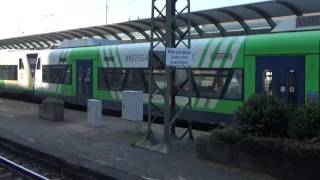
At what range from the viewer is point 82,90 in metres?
24.1

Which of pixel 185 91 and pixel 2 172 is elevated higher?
pixel 185 91

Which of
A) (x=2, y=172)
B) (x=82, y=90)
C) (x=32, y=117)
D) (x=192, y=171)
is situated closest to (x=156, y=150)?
(x=192, y=171)

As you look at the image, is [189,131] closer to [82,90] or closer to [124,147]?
[124,147]

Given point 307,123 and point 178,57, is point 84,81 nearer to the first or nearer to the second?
point 178,57

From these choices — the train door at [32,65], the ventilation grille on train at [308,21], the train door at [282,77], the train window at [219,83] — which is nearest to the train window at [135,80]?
the train window at [219,83]

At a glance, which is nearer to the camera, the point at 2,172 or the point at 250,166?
the point at 250,166

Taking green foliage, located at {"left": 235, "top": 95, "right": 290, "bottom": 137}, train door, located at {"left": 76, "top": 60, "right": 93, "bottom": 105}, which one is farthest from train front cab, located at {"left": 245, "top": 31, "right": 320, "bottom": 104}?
train door, located at {"left": 76, "top": 60, "right": 93, "bottom": 105}

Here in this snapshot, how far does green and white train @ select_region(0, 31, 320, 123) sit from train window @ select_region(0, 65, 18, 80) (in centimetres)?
822

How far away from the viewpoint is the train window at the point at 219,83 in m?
15.5

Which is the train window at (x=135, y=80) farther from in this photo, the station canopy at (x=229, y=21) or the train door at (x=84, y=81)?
the train door at (x=84, y=81)

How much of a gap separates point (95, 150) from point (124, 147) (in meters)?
0.74

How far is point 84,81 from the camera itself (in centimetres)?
2381

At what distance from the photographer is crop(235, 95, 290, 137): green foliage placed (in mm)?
9953

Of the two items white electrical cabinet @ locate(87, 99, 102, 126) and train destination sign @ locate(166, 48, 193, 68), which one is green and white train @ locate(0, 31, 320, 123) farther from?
white electrical cabinet @ locate(87, 99, 102, 126)
